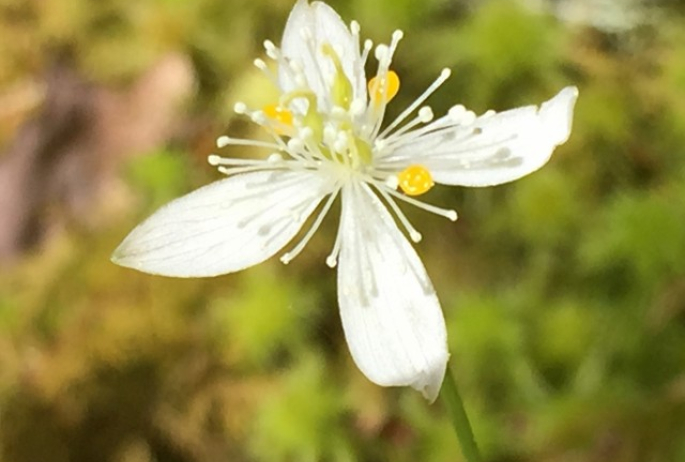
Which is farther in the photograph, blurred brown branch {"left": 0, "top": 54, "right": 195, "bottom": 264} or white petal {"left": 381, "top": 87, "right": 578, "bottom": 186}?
blurred brown branch {"left": 0, "top": 54, "right": 195, "bottom": 264}

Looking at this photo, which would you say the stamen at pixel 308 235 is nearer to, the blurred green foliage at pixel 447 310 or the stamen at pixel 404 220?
the stamen at pixel 404 220

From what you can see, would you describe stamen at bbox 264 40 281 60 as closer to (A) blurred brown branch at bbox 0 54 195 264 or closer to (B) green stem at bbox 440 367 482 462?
(B) green stem at bbox 440 367 482 462

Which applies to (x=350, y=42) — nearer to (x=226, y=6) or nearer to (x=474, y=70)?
(x=474, y=70)

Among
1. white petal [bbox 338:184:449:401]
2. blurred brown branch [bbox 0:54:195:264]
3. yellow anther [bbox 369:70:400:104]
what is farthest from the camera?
blurred brown branch [bbox 0:54:195:264]

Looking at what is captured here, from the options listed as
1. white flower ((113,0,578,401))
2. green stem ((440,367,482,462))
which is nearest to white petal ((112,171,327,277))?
white flower ((113,0,578,401))

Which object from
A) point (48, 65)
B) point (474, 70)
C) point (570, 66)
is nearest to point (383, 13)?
point (474, 70)

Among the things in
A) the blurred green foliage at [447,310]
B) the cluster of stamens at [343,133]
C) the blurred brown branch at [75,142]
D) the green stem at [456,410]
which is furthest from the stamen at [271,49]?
the blurred brown branch at [75,142]
